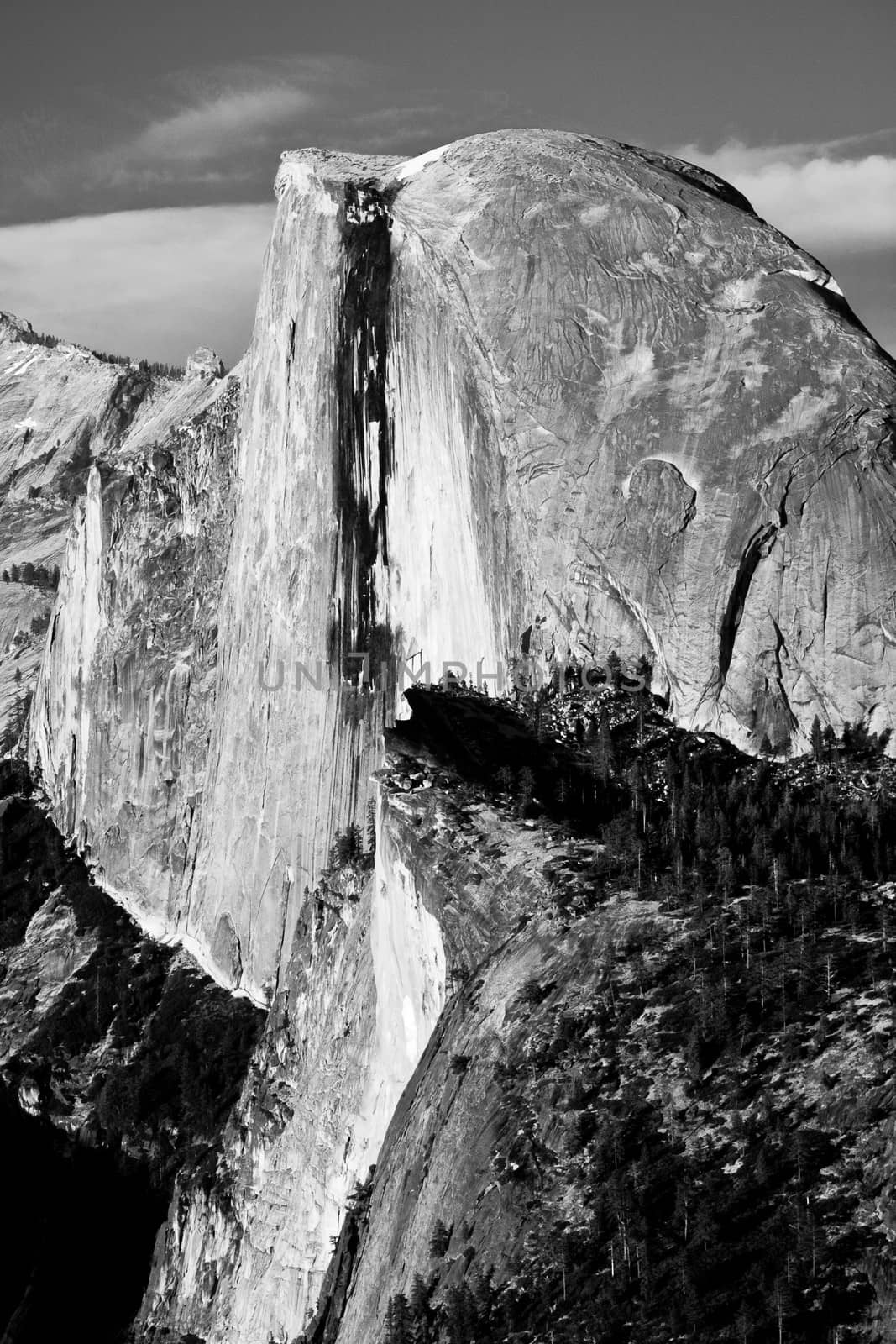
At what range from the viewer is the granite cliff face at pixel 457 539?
9312 centimetres

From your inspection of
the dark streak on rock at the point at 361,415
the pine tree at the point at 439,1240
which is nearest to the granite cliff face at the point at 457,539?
the dark streak on rock at the point at 361,415

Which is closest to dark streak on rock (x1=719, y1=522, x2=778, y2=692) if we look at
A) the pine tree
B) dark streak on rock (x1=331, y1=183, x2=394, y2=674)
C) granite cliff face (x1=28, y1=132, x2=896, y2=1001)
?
granite cliff face (x1=28, y1=132, x2=896, y2=1001)

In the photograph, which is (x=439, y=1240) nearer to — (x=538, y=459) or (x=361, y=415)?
(x=538, y=459)

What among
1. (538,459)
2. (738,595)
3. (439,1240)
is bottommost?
(439,1240)

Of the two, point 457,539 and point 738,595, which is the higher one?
point 457,539

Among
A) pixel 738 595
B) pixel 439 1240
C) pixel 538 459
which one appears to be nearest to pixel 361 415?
pixel 538 459

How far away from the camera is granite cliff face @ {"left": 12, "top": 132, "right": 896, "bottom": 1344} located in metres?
93.1

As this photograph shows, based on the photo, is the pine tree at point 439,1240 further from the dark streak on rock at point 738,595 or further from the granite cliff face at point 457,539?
the dark streak on rock at point 738,595

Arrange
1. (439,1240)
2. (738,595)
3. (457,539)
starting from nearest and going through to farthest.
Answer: (439,1240)
(738,595)
(457,539)

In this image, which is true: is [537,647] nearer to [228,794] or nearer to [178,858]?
[228,794]

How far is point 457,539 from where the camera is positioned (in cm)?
10275

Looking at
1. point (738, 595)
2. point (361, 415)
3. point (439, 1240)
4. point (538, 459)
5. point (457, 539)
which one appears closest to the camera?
point (439, 1240)

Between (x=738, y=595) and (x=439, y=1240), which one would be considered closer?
(x=439, y=1240)

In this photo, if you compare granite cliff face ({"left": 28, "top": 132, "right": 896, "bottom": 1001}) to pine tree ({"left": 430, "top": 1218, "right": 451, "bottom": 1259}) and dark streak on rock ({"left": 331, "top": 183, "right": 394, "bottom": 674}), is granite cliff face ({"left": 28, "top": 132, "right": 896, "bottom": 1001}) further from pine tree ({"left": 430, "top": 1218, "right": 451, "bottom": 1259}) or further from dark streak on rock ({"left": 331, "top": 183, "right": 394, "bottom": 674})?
pine tree ({"left": 430, "top": 1218, "right": 451, "bottom": 1259})
